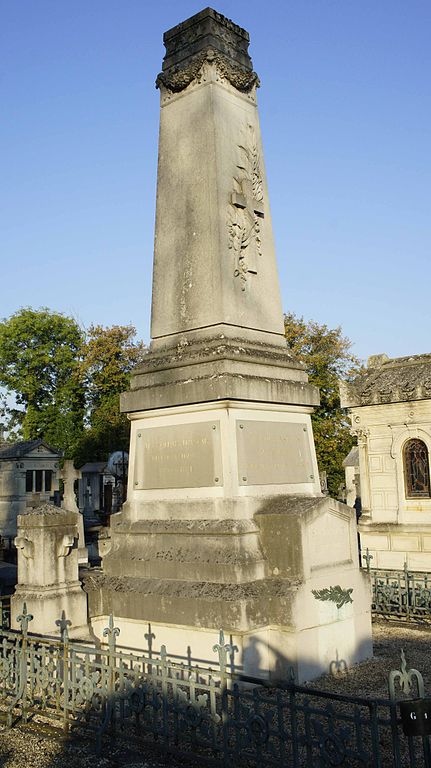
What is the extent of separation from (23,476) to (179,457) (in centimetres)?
2189

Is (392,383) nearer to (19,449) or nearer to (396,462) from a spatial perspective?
(396,462)

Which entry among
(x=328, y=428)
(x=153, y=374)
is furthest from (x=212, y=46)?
(x=328, y=428)

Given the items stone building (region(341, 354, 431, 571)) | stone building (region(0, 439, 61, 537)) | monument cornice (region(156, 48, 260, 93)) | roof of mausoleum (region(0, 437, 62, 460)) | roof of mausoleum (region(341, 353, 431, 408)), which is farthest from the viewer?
roof of mausoleum (region(0, 437, 62, 460))

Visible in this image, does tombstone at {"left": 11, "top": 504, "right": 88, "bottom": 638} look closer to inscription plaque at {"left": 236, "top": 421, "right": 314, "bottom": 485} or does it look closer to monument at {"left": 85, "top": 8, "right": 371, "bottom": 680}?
monument at {"left": 85, "top": 8, "right": 371, "bottom": 680}

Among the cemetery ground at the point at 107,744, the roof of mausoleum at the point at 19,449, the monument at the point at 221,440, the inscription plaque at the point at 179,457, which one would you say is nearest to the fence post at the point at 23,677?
the cemetery ground at the point at 107,744

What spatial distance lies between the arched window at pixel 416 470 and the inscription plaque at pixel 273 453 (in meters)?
7.89

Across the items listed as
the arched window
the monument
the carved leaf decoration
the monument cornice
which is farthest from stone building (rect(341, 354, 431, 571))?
the monument cornice

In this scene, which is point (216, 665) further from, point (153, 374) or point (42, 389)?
point (42, 389)

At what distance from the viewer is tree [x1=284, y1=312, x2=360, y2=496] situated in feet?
101

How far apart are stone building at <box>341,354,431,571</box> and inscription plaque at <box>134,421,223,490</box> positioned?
352 inches

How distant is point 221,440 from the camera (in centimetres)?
810

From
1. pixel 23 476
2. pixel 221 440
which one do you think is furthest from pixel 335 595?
pixel 23 476

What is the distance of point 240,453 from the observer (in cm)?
811

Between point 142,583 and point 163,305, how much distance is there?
349 cm
